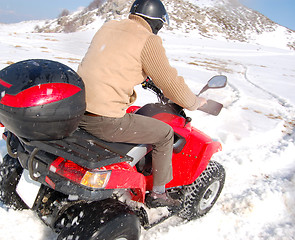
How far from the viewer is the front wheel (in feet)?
8.35

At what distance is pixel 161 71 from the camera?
1.83 m

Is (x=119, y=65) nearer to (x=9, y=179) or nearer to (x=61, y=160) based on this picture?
(x=61, y=160)

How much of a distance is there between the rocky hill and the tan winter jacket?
31.8 meters

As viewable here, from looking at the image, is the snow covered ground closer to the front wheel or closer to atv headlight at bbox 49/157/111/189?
the front wheel

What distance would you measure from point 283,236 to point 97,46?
2349 mm

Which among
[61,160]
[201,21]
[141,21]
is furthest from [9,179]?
[201,21]

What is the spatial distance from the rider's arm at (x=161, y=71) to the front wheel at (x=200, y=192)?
91 cm

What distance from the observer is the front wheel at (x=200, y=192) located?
2545mm

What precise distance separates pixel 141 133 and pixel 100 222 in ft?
2.14

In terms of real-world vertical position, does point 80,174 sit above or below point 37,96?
below

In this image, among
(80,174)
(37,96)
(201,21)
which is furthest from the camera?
(201,21)

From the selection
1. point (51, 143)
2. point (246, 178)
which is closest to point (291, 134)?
point (246, 178)

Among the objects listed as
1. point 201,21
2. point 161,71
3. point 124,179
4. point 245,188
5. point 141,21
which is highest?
point 141,21

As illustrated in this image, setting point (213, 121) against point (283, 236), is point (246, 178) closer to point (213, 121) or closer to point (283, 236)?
point (283, 236)
